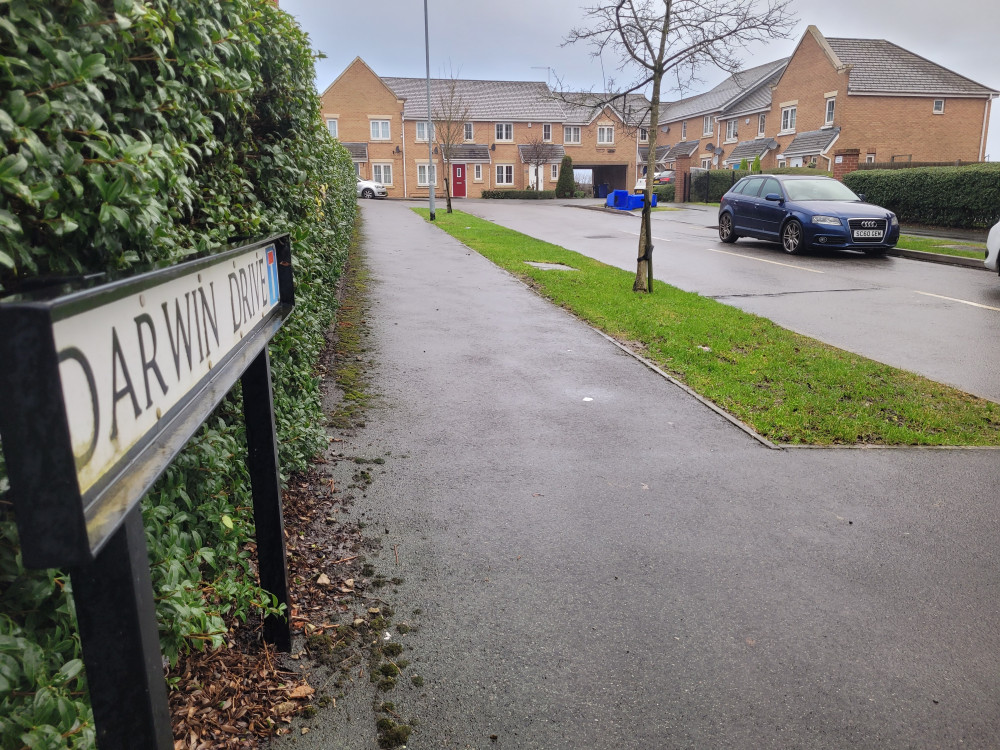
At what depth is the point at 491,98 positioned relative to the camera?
68125mm

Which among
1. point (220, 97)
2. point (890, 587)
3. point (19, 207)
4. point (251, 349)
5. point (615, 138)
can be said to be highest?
point (615, 138)

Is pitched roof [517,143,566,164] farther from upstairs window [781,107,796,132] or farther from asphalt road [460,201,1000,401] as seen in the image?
asphalt road [460,201,1000,401]

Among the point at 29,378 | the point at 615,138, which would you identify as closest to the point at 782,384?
the point at 29,378

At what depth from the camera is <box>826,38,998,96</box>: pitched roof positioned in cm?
4662

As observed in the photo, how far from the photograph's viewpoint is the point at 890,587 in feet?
12.2

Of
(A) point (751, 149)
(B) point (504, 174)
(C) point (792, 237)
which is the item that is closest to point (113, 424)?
(C) point (792, 237)

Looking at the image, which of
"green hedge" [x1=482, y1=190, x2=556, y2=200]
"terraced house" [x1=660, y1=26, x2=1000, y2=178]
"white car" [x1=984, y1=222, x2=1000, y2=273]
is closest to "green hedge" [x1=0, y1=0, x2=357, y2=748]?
"white car" [x1=984, y1=222, x2=1000, y2=273]

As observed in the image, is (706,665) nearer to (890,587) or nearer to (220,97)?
(890,587)

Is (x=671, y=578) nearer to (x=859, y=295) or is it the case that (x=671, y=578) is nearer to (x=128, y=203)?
(x=128, y=203)

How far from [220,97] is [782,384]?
5.63 m

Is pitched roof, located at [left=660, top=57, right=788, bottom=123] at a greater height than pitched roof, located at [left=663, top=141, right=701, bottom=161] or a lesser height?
greater

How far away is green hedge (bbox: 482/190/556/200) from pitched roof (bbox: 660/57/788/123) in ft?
47.9

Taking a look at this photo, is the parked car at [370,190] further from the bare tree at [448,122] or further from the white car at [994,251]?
the white car at [994,251]

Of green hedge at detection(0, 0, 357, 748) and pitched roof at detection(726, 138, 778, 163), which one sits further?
pitched roof at detection(726, 138, 778, 163)
